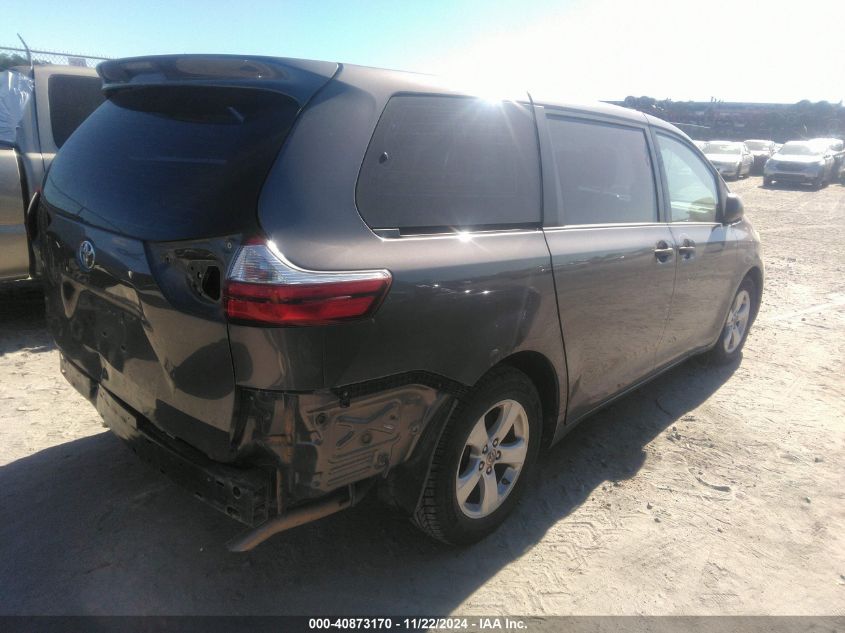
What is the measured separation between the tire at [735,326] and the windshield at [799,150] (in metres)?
21.8

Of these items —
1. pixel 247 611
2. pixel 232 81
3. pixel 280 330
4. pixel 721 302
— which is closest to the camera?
pixel 280 330

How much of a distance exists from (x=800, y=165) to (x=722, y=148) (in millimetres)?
3077

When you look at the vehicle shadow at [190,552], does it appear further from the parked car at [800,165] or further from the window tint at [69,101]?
the parked car at [800,165]

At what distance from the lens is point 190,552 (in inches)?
98.8

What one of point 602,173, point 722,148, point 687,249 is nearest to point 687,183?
point 687,249

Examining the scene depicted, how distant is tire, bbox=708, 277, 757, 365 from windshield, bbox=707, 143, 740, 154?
21561 millimetres

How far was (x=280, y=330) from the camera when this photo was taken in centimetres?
176

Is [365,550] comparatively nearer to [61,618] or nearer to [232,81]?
[61,618]

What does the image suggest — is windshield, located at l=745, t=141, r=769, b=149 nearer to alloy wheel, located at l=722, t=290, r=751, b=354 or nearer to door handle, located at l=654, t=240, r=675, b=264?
alloy wheel, located at l=722, t=290, r=751, b=354

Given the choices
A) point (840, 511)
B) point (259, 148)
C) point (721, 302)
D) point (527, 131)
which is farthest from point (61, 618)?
point (721, 302)

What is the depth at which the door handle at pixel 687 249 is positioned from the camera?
3.55 meters

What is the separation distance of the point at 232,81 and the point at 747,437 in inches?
140

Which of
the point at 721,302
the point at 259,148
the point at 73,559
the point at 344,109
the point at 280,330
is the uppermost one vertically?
the point at 344,109

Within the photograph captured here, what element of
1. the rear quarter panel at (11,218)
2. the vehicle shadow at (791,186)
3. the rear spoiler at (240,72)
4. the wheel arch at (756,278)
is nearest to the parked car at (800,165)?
the vehicle shadow at (791,186)
